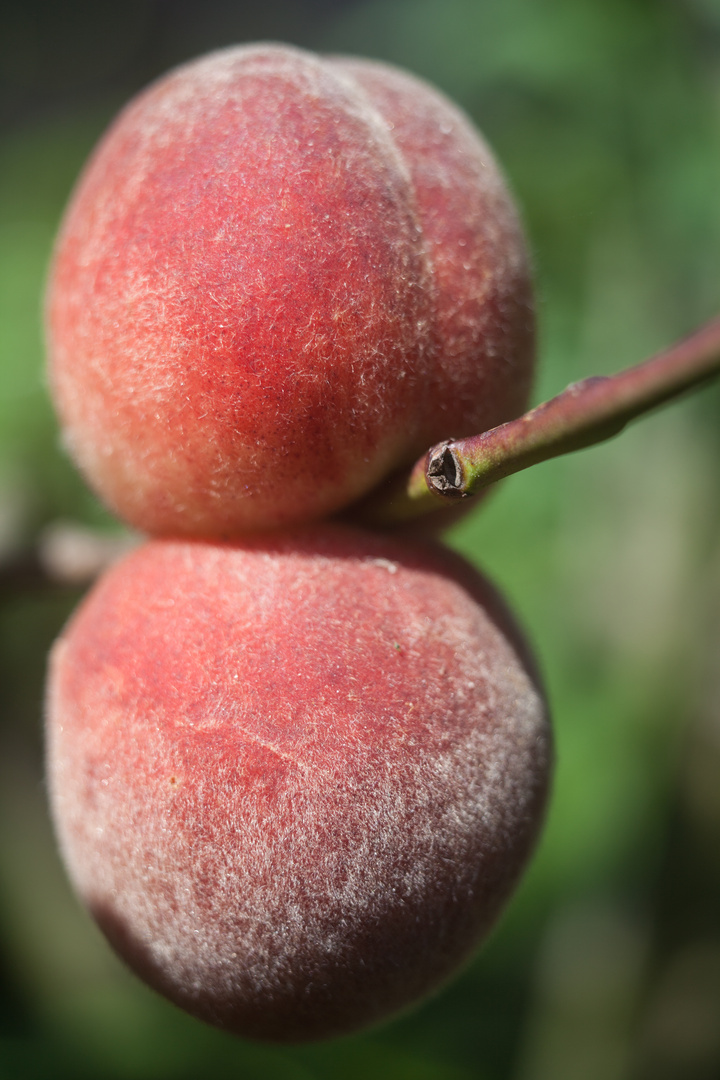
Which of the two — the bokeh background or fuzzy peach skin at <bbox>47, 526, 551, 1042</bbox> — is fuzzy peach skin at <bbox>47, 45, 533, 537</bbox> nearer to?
fuzzy peach skin at <bbox>47, 526, 551, 1042</bbox>

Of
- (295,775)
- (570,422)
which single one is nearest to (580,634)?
(295,775)

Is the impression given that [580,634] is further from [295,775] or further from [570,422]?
[570,422]

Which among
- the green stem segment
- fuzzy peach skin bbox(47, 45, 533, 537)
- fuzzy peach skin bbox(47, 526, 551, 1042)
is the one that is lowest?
fuzzy peach skin bbox(47, 526, 551, 1042)

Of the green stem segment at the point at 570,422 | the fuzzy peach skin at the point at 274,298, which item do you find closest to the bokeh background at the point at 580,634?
the fuzzy peach skin at the point at 274,298

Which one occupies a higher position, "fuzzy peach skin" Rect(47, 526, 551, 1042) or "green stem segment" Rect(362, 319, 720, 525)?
"green stem segment" Rect(362, 319, 720, 525)

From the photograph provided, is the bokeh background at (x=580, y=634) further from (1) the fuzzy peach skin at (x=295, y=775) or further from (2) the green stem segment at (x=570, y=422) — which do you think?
(2) the green stem segment at (x=570, y=422)

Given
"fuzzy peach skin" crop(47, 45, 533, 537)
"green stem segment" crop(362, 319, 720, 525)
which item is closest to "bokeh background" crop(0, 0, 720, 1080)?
"fuzzy peach skin" crop(47, 45, 533, 537)

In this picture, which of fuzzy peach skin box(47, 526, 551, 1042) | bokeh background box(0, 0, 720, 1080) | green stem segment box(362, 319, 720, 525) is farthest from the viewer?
bokeh background box(0, 0, 720, 1080)
